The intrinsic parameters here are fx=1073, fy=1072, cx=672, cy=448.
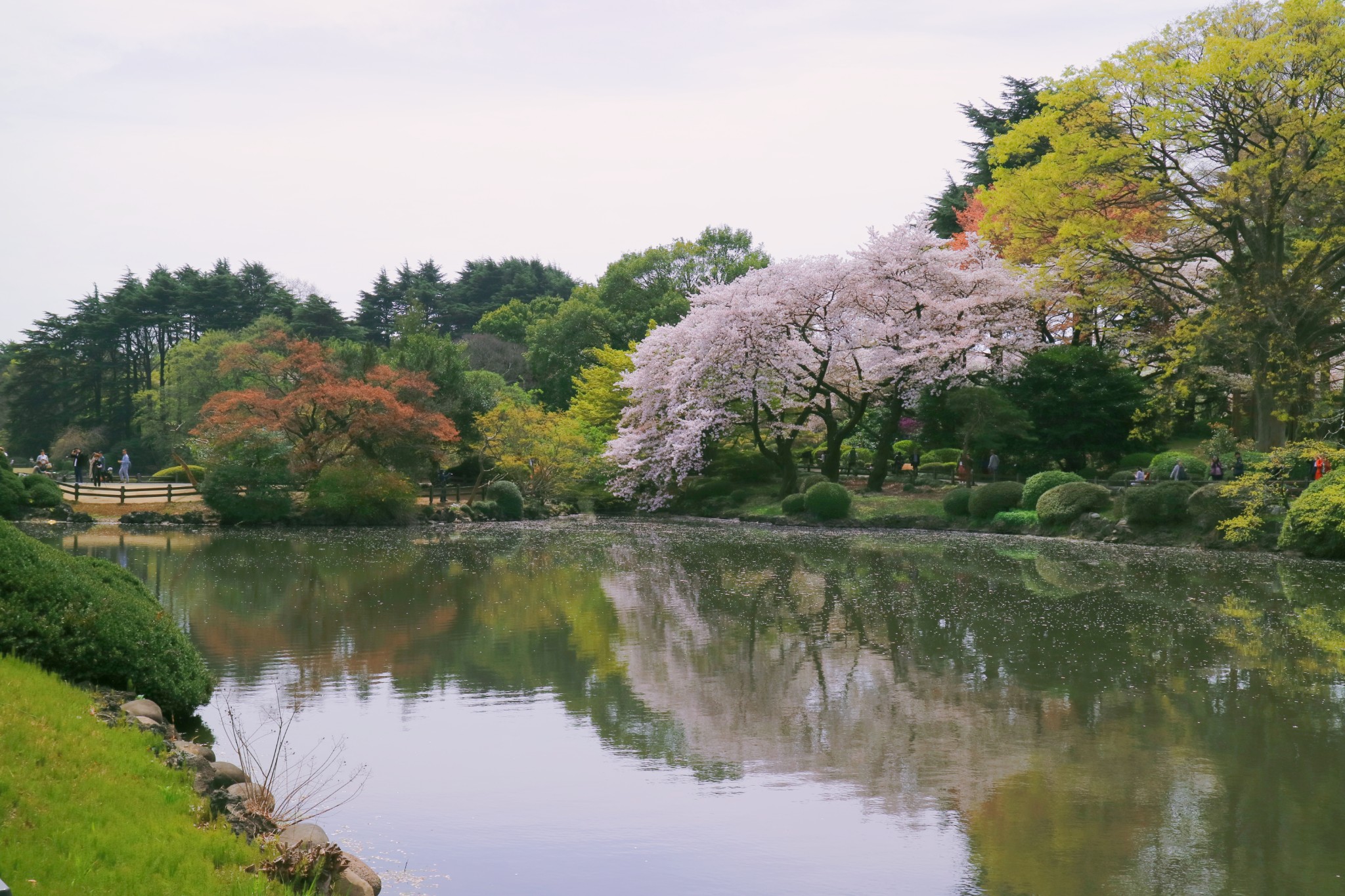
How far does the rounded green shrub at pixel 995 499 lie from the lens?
2778cm

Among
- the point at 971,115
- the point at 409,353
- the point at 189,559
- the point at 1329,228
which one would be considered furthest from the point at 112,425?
the point at 1329,228

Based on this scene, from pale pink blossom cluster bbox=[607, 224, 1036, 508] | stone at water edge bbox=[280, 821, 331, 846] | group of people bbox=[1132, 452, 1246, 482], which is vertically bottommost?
stone at water edge bbox=[280, 821, 331, 846]

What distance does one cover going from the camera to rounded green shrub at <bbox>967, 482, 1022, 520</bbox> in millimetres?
27781

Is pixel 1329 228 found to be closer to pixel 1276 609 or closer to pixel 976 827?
pixel 1276 609

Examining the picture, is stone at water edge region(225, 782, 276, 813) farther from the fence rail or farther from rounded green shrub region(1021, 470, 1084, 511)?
the fence rail

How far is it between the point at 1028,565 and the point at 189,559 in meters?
16.2

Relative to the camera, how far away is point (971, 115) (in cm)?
4528

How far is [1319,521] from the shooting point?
19984 mm

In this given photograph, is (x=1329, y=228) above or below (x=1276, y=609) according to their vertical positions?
above

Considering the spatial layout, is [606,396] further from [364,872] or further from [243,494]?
[364,872]

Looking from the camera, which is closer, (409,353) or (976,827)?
(976,827)

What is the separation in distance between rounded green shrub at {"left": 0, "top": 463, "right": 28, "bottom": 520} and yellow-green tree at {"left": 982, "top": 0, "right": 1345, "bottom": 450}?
26.8m

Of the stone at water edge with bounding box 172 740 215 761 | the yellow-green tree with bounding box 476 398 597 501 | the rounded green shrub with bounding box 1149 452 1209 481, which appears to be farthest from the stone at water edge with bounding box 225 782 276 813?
the yellow-green tree with bounding box 476 398 597 501

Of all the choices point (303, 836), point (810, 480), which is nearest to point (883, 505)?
point (810, 480)
